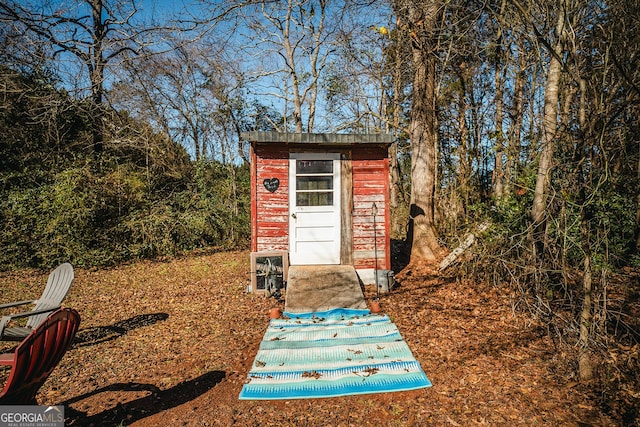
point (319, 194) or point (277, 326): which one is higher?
point (319, 194)

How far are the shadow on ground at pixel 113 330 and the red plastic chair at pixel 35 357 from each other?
2.43m

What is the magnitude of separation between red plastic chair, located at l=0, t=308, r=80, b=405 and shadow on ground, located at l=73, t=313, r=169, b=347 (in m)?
2.43

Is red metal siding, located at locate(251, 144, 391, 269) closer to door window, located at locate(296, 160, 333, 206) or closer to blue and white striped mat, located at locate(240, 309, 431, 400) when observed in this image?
door window, located at locate(296, 160, 333, 206)

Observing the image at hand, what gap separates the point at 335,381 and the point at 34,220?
9.28 meters

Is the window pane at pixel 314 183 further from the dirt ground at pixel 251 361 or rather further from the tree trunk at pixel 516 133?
the tree trunk at pixel 516 133

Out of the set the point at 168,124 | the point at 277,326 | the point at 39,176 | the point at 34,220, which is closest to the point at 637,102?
the point at 277,326

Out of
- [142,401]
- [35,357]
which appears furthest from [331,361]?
[35,357]

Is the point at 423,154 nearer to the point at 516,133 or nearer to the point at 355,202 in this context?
the point at 355,202

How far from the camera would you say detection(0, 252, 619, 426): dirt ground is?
313 cm

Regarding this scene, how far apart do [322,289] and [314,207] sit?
1697mm

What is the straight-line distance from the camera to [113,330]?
5.38m

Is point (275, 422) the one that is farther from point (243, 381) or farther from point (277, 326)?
point (277, 326)

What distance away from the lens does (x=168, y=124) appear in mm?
16422

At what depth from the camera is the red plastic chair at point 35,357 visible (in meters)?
2.45
